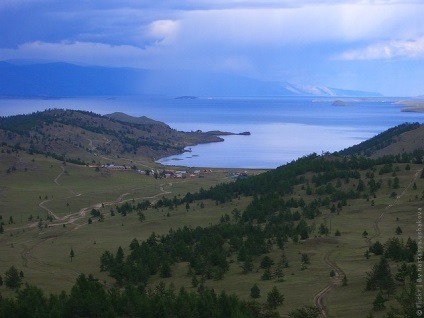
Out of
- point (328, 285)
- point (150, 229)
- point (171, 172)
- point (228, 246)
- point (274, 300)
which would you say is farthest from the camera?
point (171, 172)

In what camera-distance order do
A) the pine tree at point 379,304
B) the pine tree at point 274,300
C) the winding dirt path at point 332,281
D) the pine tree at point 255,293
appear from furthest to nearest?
the pine tree at point 255,293 < the pine tree at point 274,300 < the winding dirt path at point 332,281 < the pine tree at point 379,304

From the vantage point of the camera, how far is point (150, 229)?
3029 inches

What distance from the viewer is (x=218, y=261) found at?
51.1 meters

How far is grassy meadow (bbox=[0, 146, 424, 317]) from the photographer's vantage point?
42500mm

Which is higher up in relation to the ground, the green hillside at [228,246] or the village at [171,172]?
the village at [171,172]

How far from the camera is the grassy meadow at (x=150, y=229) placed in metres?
42.5

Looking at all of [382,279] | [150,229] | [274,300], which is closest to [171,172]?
[150,229]

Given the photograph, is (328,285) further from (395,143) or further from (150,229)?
(395,143)

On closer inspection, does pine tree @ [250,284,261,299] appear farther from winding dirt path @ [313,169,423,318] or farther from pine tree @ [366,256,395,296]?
pine tree @ [366,256,395,296]

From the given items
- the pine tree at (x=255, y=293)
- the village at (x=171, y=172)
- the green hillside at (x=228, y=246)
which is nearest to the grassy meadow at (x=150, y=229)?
the green hillside at (x=228, y=246)

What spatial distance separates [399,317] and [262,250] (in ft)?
86.5

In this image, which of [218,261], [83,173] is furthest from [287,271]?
[83,173]

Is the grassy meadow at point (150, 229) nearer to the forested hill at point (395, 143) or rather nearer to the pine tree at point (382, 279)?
the pine tree at point (382, 279)

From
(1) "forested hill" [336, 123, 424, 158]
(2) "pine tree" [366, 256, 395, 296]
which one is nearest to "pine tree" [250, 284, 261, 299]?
(2) "pine tree" [366, 256, 395, 296]
